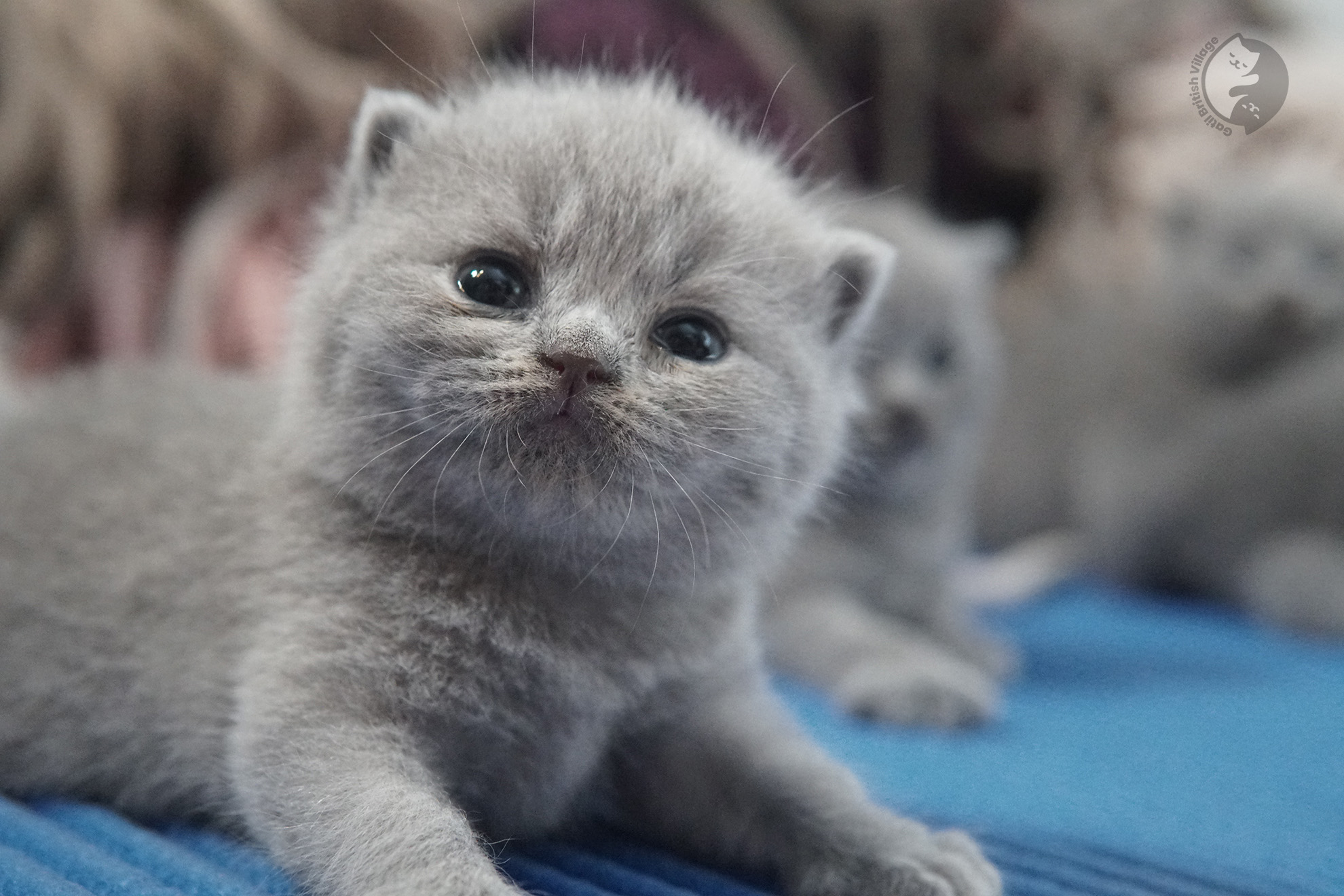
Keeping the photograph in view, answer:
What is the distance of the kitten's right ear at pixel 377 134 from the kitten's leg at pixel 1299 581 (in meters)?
1.80

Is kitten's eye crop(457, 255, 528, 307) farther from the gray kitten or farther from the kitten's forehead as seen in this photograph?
the gray kitten

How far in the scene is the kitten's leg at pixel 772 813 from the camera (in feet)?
3.10

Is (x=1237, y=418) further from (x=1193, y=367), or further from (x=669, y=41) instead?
(x=669, y=41)

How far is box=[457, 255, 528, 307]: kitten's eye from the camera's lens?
3.06 ft

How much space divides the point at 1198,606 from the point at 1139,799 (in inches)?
52.2

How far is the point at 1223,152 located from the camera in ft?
7.07

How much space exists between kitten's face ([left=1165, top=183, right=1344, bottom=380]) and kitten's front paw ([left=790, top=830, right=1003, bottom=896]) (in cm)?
169

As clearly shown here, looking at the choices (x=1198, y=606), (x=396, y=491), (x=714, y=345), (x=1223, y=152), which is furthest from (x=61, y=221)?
(x=1198, y=606)

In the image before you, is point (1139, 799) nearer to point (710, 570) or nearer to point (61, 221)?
point (710, 570)

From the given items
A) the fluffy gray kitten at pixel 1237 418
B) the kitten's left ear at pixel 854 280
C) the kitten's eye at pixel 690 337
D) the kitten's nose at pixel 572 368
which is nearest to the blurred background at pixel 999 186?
the fluffy gray kitten at pixel 1237 418

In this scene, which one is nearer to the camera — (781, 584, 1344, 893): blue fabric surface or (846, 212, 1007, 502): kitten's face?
(781, 584, 1344, 893): blue fabric surface

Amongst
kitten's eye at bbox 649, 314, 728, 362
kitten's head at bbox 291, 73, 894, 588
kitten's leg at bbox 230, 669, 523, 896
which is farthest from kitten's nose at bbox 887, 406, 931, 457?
kitten's leg at bbox 230, 669, 523, 896

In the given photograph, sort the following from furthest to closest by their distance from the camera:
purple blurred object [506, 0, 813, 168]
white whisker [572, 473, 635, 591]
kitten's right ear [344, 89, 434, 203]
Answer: purple blurred object [506, 0, 813, 168] < kitten's right ear [344, 89, 434, 203] < white whisker [572, 473, 635, 591]

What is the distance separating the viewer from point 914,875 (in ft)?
3.04
